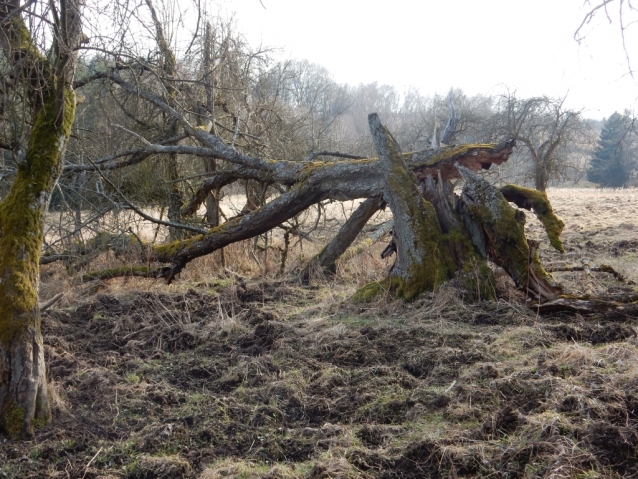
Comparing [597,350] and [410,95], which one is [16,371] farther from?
[410,95]

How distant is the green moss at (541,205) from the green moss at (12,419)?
18.7ft

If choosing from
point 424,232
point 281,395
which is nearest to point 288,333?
point 281,395

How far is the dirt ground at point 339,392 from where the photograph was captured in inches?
136

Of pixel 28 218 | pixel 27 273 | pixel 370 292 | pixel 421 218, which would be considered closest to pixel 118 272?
pixel 370 292

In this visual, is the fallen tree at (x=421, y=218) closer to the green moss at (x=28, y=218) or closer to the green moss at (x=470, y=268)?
the green moss at (x=470, y=268)

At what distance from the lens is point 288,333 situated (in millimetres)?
6117

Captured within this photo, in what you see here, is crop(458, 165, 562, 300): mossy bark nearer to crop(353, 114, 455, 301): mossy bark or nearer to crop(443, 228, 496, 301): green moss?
crop(443, 228, 496, 301): green moss

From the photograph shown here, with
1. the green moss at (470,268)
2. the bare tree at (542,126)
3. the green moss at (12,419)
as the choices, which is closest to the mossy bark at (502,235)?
the green moss at (470,268)

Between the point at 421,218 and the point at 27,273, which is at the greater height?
the point at 421,218

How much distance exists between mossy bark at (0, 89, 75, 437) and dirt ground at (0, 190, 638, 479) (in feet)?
0.79

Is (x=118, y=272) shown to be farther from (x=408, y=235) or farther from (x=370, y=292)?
(x=408, y=235)

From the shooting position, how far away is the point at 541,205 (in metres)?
7.16

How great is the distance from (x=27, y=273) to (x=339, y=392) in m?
2.61

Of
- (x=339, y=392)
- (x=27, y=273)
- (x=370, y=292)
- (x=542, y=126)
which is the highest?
(x=542, y=126)
